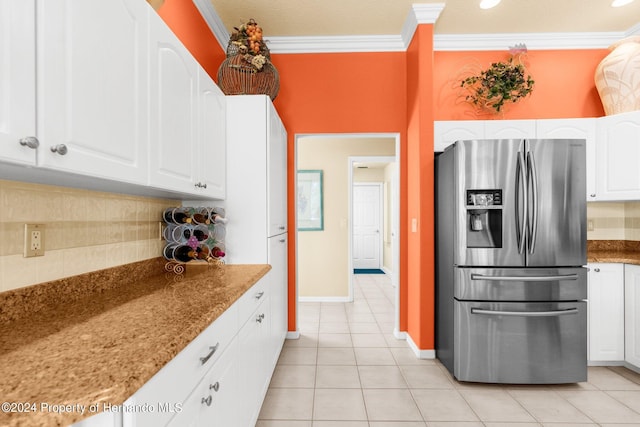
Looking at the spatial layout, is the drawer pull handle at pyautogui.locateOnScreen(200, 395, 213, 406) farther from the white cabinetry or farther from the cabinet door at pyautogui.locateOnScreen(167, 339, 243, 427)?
the white cabinetry

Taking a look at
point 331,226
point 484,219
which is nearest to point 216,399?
point 484,219

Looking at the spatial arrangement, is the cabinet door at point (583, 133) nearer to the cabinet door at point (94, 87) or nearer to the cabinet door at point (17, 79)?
the cabinet door at point (94, 87)

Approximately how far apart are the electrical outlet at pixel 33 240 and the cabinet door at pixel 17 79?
1.64 ft

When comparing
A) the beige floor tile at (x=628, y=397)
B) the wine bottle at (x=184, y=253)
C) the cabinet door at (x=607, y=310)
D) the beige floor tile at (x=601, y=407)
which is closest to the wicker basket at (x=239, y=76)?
the wine bottle at (x=184, y=253)

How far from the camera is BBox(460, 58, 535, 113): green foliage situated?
2.95 meters

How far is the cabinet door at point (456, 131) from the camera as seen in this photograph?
299 centimetres

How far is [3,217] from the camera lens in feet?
3.57

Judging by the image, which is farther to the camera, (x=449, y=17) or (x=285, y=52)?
(x=285, y=52)

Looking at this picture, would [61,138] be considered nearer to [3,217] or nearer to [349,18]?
[3,217]

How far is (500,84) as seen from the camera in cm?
295

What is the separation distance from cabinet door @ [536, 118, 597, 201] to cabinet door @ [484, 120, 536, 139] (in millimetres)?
100

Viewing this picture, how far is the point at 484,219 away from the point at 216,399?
2.10 m

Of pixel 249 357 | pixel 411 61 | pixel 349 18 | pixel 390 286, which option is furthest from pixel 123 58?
pixel 390 286

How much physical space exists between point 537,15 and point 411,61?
109 cm
